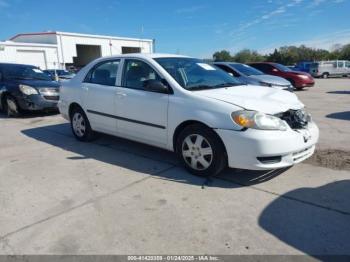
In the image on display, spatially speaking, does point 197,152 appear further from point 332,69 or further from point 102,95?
point 332,69

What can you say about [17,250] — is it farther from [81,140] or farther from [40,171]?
[81,140]

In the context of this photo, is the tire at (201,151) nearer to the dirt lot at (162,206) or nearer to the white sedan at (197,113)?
the white sedan at (197,113)

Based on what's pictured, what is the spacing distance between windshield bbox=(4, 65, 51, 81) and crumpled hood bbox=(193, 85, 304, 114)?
7.12 m

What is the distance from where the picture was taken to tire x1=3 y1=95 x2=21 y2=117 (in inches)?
342

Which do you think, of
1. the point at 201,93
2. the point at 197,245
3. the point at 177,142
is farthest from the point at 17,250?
the point at 201,93

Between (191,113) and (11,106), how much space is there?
6.91 meters

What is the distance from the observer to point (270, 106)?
3809 mm

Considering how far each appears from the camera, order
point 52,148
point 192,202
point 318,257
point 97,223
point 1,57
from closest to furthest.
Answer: point 318,257 → point 97,223 → point 192,202 → point 52,148 → point 1,57

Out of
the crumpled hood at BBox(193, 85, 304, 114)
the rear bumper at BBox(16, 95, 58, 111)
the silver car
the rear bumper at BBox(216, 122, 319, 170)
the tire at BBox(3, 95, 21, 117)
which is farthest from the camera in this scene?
the silver car

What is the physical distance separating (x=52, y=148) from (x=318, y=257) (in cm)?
468

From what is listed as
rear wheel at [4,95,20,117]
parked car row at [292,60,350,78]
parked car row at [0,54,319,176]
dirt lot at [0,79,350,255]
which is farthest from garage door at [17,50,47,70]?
dirt lot at [0,79,350,255]

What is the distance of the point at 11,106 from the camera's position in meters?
8.81

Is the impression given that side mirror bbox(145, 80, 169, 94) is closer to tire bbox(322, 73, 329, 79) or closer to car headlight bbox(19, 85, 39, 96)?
car headlight bbox(19, 85, 39, 96)

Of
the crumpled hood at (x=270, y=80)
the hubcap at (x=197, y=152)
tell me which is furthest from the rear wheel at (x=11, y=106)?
the crumpled hood at (x=270, y=80)
